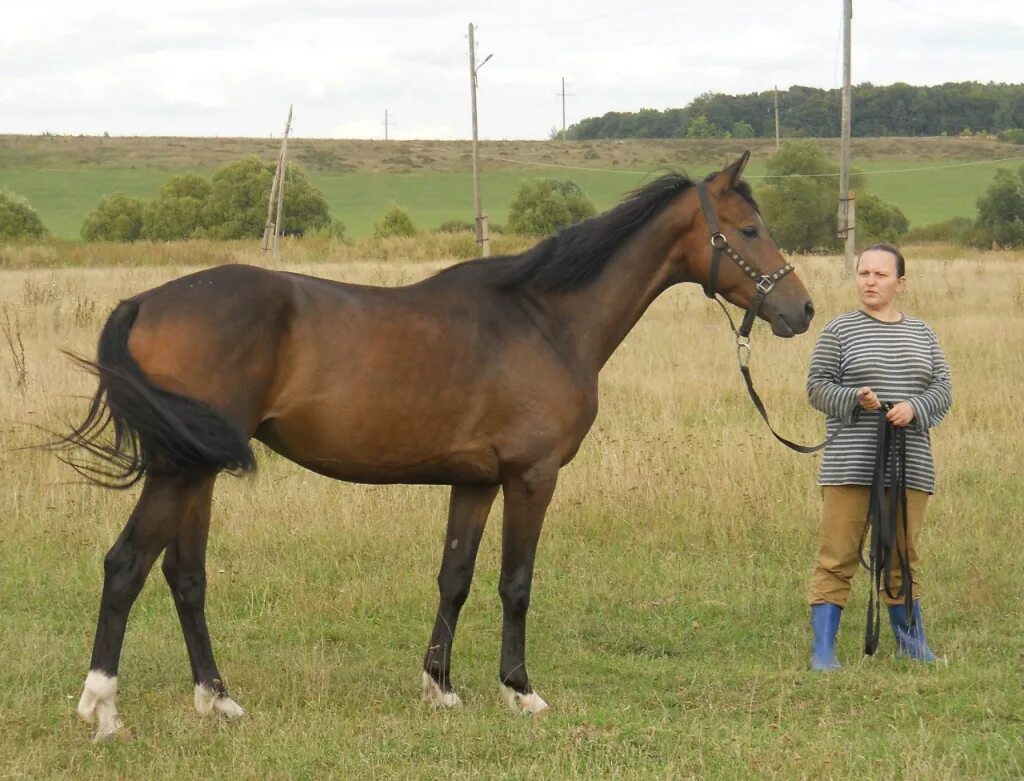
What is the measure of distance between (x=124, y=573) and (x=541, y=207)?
135 feet

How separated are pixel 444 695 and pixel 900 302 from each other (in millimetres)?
13691

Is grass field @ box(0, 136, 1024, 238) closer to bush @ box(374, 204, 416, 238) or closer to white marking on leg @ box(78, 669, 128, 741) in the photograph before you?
bush @ box(374, 204, 416, 238)

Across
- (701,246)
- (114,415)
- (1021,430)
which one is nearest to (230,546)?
(114,415)

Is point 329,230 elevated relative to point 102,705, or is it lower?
elevated

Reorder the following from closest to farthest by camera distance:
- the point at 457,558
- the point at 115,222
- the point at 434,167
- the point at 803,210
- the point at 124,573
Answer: the point at 124,573, the point at 457,558, the point at 803,210, the point at 115,222, the point at 434,167

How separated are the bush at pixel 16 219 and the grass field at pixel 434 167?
16190mm

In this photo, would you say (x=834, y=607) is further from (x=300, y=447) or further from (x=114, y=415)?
(x=114, y=415)

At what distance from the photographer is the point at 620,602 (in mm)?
6297

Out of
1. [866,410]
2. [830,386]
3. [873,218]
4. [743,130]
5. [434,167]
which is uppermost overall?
[743,130]

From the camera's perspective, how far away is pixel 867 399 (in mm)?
5191

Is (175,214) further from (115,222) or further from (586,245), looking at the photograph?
(586,245)

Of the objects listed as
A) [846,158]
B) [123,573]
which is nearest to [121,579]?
[123,573]

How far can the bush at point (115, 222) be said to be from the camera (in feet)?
147

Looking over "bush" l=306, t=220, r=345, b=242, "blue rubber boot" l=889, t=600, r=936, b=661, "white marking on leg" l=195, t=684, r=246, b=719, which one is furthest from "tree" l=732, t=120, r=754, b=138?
"white marking on leg" l=195, t=684, r=246, b=719
